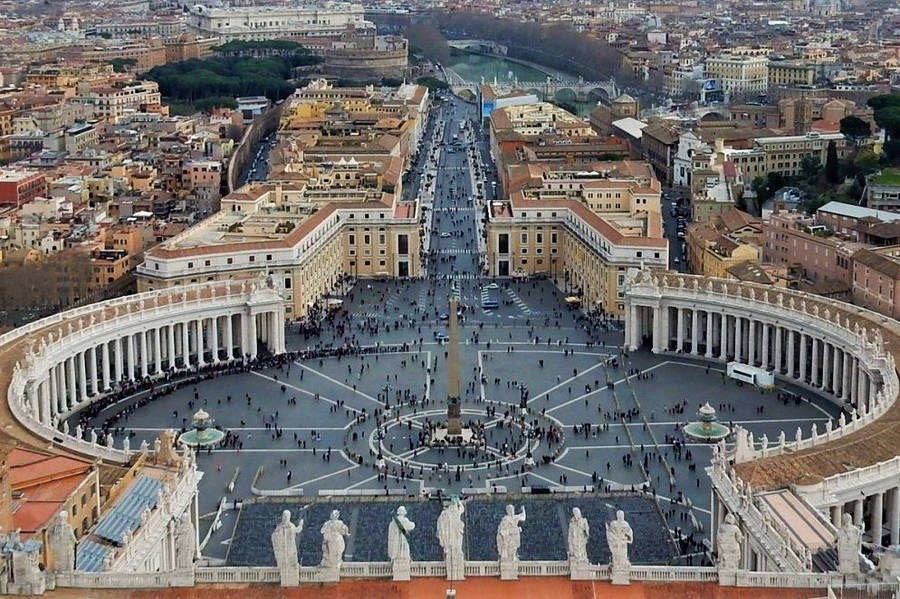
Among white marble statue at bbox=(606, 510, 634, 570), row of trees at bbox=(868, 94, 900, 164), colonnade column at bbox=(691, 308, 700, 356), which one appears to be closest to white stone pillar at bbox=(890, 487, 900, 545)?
white marble statue at bbox=(606, 510, 634, 570)

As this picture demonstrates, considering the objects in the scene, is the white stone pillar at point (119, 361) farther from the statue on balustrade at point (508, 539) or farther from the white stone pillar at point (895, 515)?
the statue on balustrade at point (508, 539)

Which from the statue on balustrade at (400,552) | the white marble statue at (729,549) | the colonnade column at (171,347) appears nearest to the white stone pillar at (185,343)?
the colonnade column at (171,347)

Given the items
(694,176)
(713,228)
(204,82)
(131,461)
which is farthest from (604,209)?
(204,82)

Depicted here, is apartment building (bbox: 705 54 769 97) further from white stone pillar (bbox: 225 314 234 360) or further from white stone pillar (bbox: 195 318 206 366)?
white stone pillar (bbox: 195 318 206 366)

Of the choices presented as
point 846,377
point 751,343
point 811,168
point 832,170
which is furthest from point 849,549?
point 811,168

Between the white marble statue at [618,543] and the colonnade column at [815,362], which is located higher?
the white marble statue at [618,543]

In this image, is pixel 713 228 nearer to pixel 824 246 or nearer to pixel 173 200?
pixel 824 246
